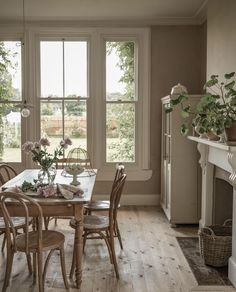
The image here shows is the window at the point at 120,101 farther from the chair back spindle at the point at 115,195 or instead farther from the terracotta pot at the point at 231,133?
the terracotta pot at the point at 231,133

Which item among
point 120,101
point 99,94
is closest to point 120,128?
point 120,101

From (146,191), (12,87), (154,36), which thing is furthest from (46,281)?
(154,36)

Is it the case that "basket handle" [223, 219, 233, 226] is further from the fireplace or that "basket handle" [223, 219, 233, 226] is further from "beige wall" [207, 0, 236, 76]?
"beige wall" [207, 0, 236, 76]

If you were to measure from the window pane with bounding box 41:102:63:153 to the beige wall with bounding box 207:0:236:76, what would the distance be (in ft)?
8.29

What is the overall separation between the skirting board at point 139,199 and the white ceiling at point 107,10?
260cm

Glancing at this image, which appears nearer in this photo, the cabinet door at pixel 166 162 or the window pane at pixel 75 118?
the cabinet door at pixel 166 162

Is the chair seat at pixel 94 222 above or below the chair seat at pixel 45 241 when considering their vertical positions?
below

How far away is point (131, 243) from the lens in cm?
423

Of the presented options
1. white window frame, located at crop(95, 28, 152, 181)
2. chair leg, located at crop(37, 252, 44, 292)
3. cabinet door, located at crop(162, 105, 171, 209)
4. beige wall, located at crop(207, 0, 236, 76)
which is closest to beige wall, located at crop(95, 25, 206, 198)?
white window frame, located at crop(95, 28, 152, 181)

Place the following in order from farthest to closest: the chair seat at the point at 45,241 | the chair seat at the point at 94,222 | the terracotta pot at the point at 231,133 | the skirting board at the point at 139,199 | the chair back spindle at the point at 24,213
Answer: the skirting board at the point at 139,199
the chair seat at the point at 94,222
the terracotta pot at the point at 231,133
the chair seat at the point at 45,241
the chair back spindle at the point at 24,213

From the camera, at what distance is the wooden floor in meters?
3.16

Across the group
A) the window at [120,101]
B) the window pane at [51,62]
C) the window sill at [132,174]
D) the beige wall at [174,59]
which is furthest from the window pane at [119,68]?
the window sill at [132,174]

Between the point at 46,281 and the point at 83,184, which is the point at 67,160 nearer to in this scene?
the point at 83,184

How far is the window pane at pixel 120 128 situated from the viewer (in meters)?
6.01
